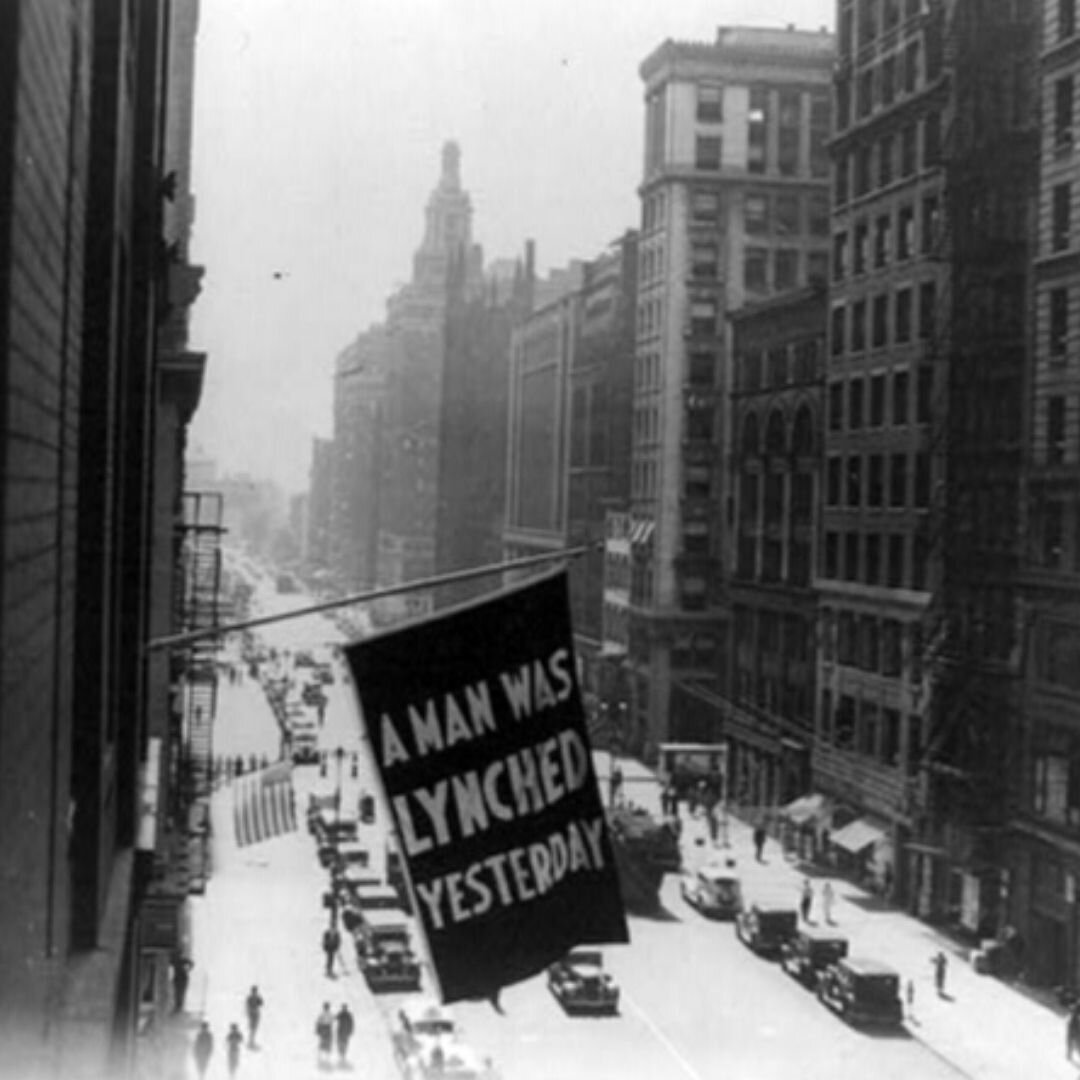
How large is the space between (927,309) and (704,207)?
28.0m

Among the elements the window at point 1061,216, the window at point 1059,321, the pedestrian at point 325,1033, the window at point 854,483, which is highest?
the window at point 1061,216

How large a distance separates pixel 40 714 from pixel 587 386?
76.7 meters

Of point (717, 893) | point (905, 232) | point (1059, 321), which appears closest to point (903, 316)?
point (905, 232)

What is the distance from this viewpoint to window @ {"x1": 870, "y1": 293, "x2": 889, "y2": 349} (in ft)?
167

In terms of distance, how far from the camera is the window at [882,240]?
5112 centimetres

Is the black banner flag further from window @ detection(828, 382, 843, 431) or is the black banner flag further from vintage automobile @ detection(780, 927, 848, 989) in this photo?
window @ detection(828, 382, 843, 431)

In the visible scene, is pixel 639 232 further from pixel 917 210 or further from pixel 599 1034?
pixel 599 1034

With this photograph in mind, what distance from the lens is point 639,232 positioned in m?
80.5

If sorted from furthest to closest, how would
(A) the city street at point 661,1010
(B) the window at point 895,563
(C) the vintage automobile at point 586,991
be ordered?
(B) the window at point 895,563 → (C) the vintage automobile at point 586,991 → (A) the city street at point 661,1010

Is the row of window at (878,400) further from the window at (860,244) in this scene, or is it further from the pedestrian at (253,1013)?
the pedestrian at (253,1013)

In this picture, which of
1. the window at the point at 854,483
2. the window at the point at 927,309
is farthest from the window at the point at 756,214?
the window at the point at 927,309

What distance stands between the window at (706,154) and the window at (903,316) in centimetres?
2570

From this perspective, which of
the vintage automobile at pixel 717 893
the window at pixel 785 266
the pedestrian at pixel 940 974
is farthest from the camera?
the window at pixel 785 266

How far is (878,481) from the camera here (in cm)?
5138
